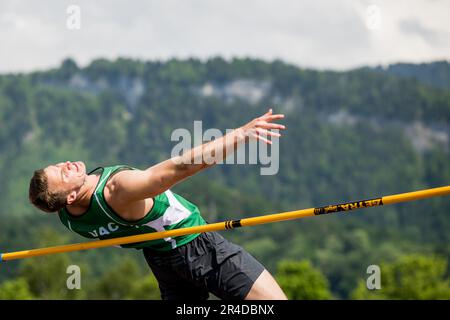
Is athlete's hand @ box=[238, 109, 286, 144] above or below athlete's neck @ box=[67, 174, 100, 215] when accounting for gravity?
above

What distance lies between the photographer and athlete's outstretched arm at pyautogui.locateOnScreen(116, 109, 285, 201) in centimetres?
694

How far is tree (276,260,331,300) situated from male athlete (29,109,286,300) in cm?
4544

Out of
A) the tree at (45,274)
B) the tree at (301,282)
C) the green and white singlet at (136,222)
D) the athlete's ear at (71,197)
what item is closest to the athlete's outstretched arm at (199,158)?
the green and white singlet at (136,222)

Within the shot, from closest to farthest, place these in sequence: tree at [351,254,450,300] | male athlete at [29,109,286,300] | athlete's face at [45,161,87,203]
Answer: male athlete at [29,109,286,300] → athlete's face at [45,161,87,203] → tree at [351,254,450,300]

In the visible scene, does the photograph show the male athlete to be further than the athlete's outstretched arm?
Yes

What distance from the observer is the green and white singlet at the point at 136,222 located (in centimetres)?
765

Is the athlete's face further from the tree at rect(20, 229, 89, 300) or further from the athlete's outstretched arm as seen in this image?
the tree at rect(20, 229, 89, 300)

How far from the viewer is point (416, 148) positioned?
194m

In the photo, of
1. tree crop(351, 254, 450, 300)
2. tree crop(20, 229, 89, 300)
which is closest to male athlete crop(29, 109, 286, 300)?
tree crop(351, 254, 450, 300)

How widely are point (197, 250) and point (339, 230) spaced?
13395cm

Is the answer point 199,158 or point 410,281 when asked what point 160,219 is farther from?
point 410,281

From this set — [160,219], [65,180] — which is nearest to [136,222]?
[160,219]

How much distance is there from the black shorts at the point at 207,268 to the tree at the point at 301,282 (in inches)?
1783
